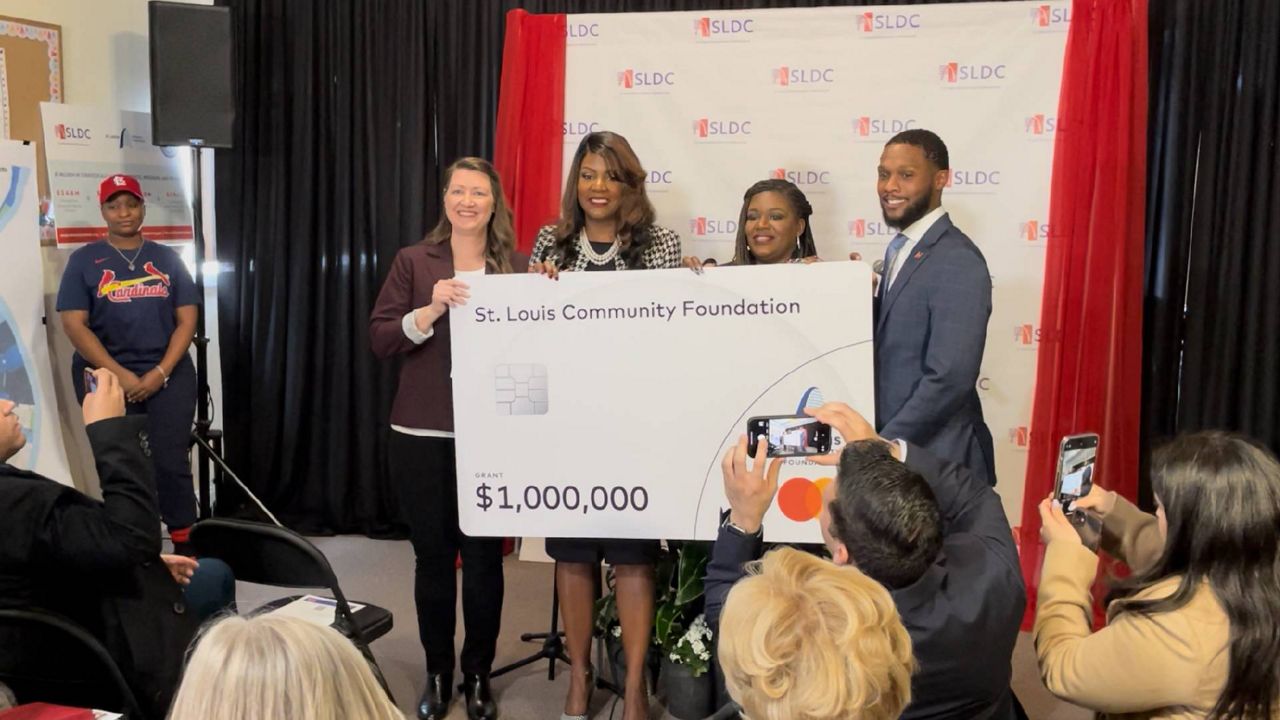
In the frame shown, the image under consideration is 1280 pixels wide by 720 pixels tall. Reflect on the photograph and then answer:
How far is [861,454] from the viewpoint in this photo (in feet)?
5.83

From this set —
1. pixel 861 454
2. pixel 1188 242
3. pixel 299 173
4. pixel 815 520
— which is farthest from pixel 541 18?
pixel 861 454

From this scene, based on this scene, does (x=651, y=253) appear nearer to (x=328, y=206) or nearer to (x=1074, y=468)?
(x=1074, y=468)

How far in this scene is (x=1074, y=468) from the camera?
6.95ft

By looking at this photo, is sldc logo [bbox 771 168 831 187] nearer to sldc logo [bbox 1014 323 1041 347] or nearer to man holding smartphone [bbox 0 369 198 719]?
sldc logo [bbox 1014 323 1041 347]

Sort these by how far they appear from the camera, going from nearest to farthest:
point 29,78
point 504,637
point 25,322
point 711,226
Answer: point 504,637 < point 711,226 < point 25,322 < point 29,78

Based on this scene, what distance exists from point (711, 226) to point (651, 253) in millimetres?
1184

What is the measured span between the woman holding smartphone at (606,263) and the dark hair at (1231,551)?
150 centimetres

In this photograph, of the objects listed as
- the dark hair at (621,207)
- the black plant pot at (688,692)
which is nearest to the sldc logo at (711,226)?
the dark hair at (621,207)

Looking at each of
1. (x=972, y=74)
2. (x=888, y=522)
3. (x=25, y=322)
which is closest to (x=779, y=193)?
(x=972, y=74)

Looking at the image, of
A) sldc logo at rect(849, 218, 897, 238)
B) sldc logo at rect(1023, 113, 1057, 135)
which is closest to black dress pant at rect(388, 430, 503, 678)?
sldc logo at rect(849, 218, 897, 238)

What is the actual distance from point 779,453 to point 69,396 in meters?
3.88

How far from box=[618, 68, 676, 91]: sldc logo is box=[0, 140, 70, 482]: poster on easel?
8.39 ft

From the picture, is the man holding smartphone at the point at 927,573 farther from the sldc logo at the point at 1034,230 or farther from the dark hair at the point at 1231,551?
the sldc logo at the point at 1034,230

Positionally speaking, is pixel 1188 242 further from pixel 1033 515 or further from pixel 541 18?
pixel 541 18
